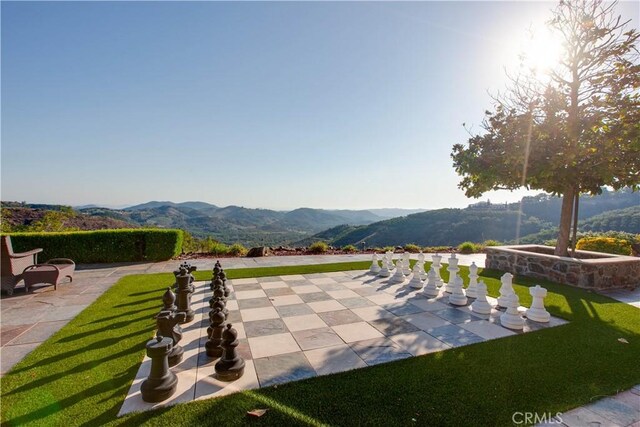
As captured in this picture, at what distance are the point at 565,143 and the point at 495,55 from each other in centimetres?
310

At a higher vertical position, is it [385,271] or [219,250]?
[385,271]

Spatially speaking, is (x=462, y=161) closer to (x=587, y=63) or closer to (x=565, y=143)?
(x=565, y=143)

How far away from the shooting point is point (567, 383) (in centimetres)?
250

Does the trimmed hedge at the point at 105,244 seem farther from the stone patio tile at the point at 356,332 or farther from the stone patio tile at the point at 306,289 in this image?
the stone patio tile at the point at 356,332

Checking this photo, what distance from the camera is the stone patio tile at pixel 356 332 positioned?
3.46 meters

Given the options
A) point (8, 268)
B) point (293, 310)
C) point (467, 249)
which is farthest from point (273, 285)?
point (467, 249)

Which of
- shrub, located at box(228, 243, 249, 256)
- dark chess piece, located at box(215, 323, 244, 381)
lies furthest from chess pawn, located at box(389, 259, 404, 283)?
shrub, located at box(228, 243, 249, 256)

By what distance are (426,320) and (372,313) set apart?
0.75 meters

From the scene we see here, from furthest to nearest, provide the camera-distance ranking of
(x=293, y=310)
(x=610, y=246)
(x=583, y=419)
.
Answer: (x=610, y=246) → (x=293, y=310) → (x=583, y=419)

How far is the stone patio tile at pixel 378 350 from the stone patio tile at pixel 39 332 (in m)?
Result: 3.60

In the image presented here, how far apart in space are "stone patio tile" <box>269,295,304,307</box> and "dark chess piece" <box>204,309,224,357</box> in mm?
1691

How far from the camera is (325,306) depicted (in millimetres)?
4590

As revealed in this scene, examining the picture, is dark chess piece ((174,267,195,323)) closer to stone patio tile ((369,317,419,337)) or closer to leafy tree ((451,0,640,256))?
stone patio tile ((369,317,419,337))

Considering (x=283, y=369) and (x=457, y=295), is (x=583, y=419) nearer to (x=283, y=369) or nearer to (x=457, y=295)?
(x=283, y=369)
